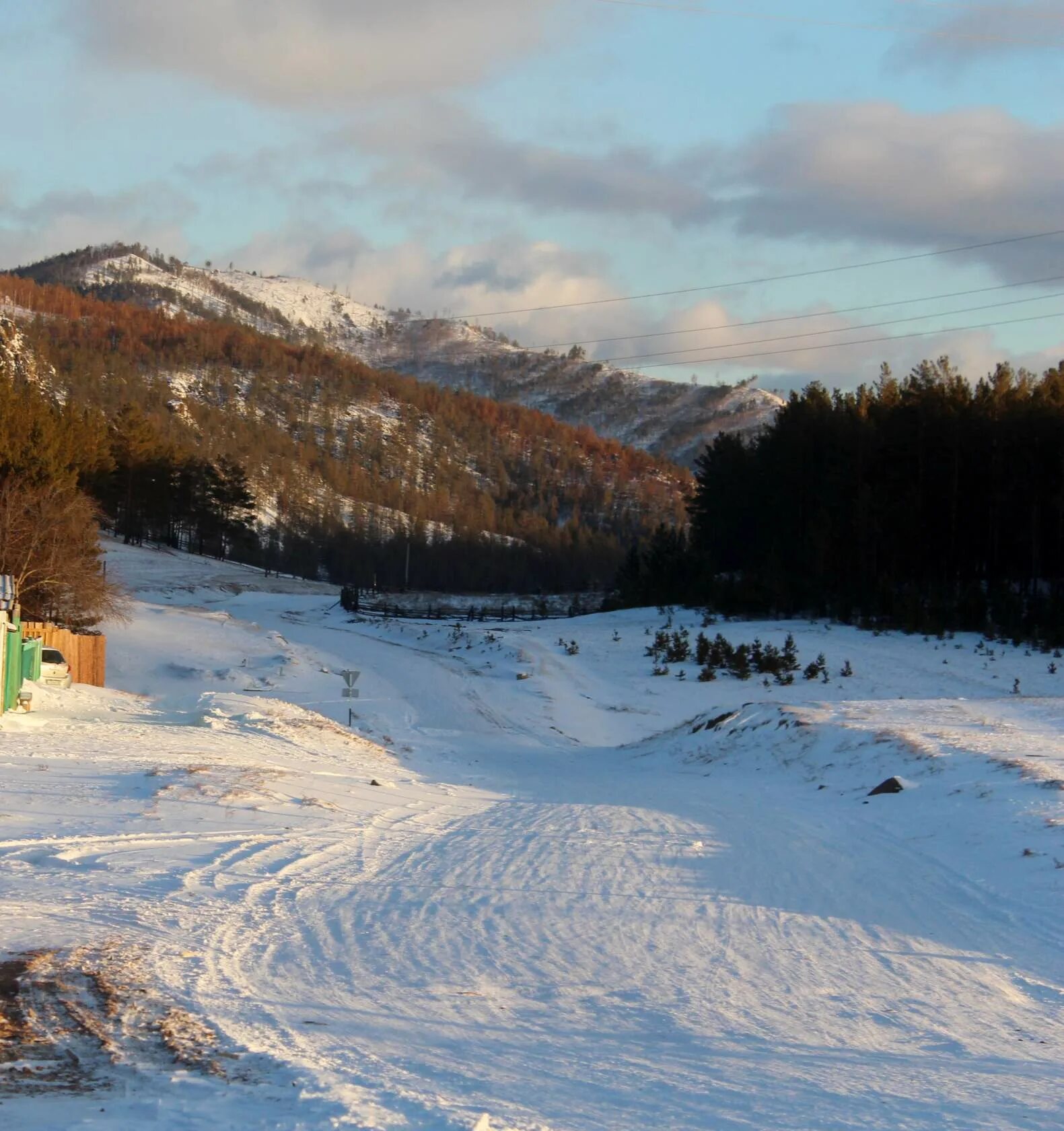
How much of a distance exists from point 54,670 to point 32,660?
5.82 ft

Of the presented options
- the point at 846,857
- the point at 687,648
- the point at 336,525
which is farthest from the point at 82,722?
the point at 336,525

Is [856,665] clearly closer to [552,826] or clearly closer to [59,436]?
[552,826]

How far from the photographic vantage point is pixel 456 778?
818 inches

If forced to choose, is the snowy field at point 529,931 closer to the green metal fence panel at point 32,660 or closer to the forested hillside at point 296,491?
the green metal fence panel at point 32,660

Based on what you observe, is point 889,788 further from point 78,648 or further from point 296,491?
point 296,491

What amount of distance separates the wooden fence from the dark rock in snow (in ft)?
68.2

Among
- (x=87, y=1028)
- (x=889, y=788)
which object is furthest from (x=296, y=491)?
(x=87, y=1028)

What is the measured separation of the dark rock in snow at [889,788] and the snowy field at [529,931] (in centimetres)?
27

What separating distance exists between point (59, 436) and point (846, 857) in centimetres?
5272

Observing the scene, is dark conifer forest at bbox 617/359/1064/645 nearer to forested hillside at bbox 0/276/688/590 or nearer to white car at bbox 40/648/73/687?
white car at bbox 40/648/73/687

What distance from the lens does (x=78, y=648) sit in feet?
Answer: 101

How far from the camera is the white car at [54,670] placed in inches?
1011

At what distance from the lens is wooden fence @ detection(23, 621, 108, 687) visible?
29325 millimetres

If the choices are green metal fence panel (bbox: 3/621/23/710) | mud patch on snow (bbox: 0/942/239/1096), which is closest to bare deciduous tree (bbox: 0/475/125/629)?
green metal fence panel (bbox: 3/621/23/710)
